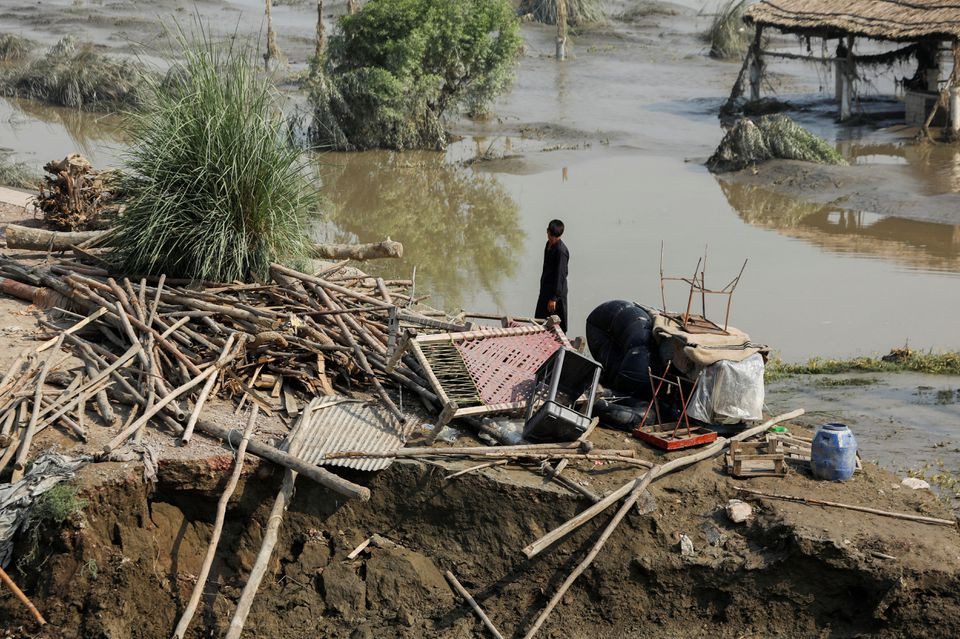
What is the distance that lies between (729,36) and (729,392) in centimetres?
2176

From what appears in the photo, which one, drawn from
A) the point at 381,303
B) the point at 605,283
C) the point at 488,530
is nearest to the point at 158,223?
the point at 381,303

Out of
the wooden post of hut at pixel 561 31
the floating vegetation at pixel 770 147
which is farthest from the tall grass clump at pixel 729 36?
the floating vegetation at pixel 770 147

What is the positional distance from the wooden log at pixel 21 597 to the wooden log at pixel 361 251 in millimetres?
3895

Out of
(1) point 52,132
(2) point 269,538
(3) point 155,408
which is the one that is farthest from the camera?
(1) point 52,132

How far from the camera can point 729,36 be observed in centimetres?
2630

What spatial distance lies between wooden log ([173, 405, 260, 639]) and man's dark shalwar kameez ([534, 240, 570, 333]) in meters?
2.67

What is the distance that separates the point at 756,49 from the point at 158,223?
653 inches

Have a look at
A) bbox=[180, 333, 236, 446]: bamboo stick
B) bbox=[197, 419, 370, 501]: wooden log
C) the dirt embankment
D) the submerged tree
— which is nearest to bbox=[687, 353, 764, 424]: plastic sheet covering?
the dirt embankment

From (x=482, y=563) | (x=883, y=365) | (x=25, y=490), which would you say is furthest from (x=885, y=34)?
(x=25, y=490)

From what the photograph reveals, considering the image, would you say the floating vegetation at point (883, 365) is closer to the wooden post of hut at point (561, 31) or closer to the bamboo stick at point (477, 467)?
the bamboo stick at point (477, 467)

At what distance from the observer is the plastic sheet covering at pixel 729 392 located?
6.54 m

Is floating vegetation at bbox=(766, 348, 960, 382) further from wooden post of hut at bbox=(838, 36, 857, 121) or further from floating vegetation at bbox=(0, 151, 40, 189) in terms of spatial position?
wooden post of hut at bbox=(838, 36, 857, 121)

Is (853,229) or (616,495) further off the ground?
(853,229)

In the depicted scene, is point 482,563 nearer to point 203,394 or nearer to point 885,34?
point 203,394
